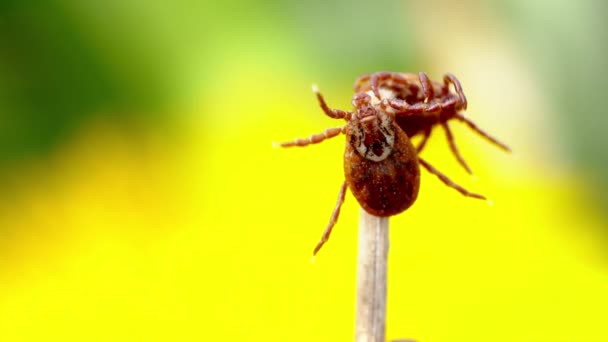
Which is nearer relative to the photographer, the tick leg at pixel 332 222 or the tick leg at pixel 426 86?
the tick leg at pixel 426 86

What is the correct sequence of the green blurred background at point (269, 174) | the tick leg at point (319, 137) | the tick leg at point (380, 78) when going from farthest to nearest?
the green blurred background at point (269, 174)
the tick leg at point (319, 137)
the tick leg at point (380, 78)

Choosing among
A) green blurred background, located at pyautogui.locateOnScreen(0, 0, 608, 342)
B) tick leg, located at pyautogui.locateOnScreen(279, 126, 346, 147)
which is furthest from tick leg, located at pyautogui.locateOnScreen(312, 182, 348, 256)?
green blurred background, located at pyautogui.locateOnScreen(0, 0, 608, 342)

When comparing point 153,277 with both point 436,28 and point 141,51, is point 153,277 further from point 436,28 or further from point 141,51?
point 436,28

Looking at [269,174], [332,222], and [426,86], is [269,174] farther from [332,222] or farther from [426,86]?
[426,86]

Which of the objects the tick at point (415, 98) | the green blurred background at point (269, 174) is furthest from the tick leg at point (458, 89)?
the green blurred background at point (269, 174)

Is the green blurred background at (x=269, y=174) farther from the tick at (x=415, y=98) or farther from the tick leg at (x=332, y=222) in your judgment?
the tick at (x=415, y=98)

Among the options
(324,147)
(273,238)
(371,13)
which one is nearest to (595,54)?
(371,13)

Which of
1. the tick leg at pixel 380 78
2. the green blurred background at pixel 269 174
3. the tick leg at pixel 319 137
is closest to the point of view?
the tick leg at pixel 380 78
